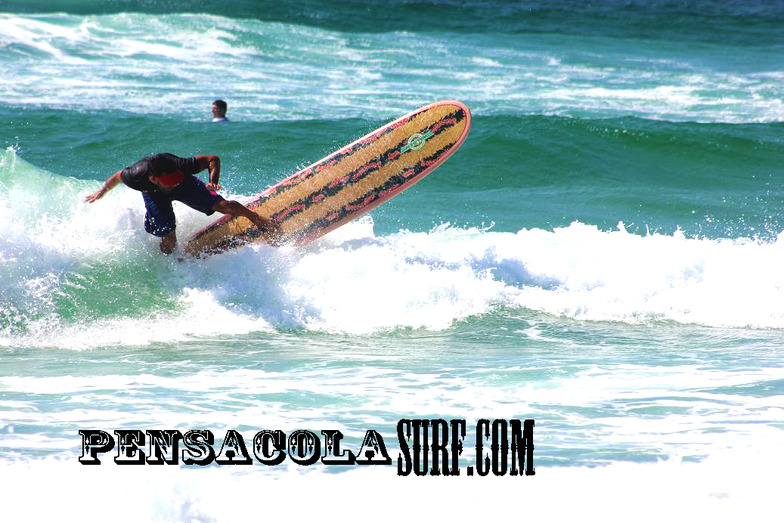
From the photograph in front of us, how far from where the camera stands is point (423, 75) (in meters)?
20.0

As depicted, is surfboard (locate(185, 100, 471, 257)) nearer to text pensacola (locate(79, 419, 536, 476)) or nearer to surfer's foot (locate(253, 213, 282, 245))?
surfer's foot (locate(253, 213, 282, 245))

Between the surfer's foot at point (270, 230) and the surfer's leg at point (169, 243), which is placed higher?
the surfer's foot at point (270, 230)

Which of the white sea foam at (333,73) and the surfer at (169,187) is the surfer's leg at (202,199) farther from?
the white sea foam at (333,73)

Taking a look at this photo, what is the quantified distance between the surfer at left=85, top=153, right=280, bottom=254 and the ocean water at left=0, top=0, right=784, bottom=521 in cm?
68

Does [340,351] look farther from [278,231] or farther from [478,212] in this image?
[478,212]

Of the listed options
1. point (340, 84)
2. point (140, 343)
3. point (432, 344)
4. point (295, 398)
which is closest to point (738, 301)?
point (432, 344)

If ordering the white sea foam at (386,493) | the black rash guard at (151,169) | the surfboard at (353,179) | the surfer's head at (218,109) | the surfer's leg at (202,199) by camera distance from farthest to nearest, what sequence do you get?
the surfer's head at (218,109), the surfboard at (353,179), the surfer's leg at (202,199), the black rash guard at (151,169), the white sea foam at (386,493)

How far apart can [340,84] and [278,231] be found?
11083 millimetres

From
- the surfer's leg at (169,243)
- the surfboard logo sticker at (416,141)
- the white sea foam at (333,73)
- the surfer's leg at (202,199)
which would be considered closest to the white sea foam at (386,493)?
the surfer's leg at (202,199)

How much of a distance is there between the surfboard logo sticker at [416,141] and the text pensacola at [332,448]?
354 cm

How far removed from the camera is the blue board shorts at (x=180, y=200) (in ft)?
23.6

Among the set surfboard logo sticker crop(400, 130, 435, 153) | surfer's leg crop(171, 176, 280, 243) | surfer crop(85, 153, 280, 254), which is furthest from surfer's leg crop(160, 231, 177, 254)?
surfboard logo sticker crop(400, 130, 435, 153)

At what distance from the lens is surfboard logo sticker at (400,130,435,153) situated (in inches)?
317

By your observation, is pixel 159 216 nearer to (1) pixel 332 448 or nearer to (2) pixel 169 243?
(2) pixel 169 243
